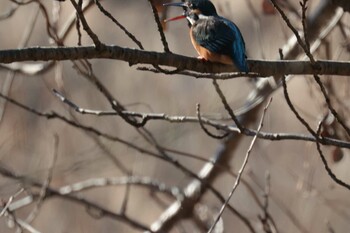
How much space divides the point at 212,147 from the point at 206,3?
155 inches

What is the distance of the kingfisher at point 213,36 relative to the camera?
2443mm

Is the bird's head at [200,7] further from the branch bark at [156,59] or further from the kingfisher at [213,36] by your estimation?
the branch bark at [156,59]

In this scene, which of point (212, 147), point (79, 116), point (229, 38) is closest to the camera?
point (229, 38)

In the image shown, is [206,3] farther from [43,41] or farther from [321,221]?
[43,41]

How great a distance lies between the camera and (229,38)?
2611 mm

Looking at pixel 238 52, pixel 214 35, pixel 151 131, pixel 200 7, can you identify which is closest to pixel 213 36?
pixel 214 35

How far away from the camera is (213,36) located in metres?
2.64

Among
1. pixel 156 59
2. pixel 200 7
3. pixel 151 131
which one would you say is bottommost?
pixel 151 131

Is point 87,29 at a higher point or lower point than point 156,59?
higher

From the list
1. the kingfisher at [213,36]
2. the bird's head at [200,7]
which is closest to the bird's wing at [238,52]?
the kingfisher at [213,36]

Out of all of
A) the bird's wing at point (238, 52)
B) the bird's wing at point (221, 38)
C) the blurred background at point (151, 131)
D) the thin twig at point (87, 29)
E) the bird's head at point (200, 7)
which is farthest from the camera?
the blurred background at point (151, 131)

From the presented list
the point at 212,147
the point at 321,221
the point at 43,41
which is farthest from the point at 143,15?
the point at 321,221

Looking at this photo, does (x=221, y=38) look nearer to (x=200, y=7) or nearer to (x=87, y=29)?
(x=200, y=7)

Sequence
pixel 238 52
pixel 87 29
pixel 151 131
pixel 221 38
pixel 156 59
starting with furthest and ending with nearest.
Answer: pixel 151 131, pixel 221 38, pixel 238 52, pixel 156 59, pixel 87 29
